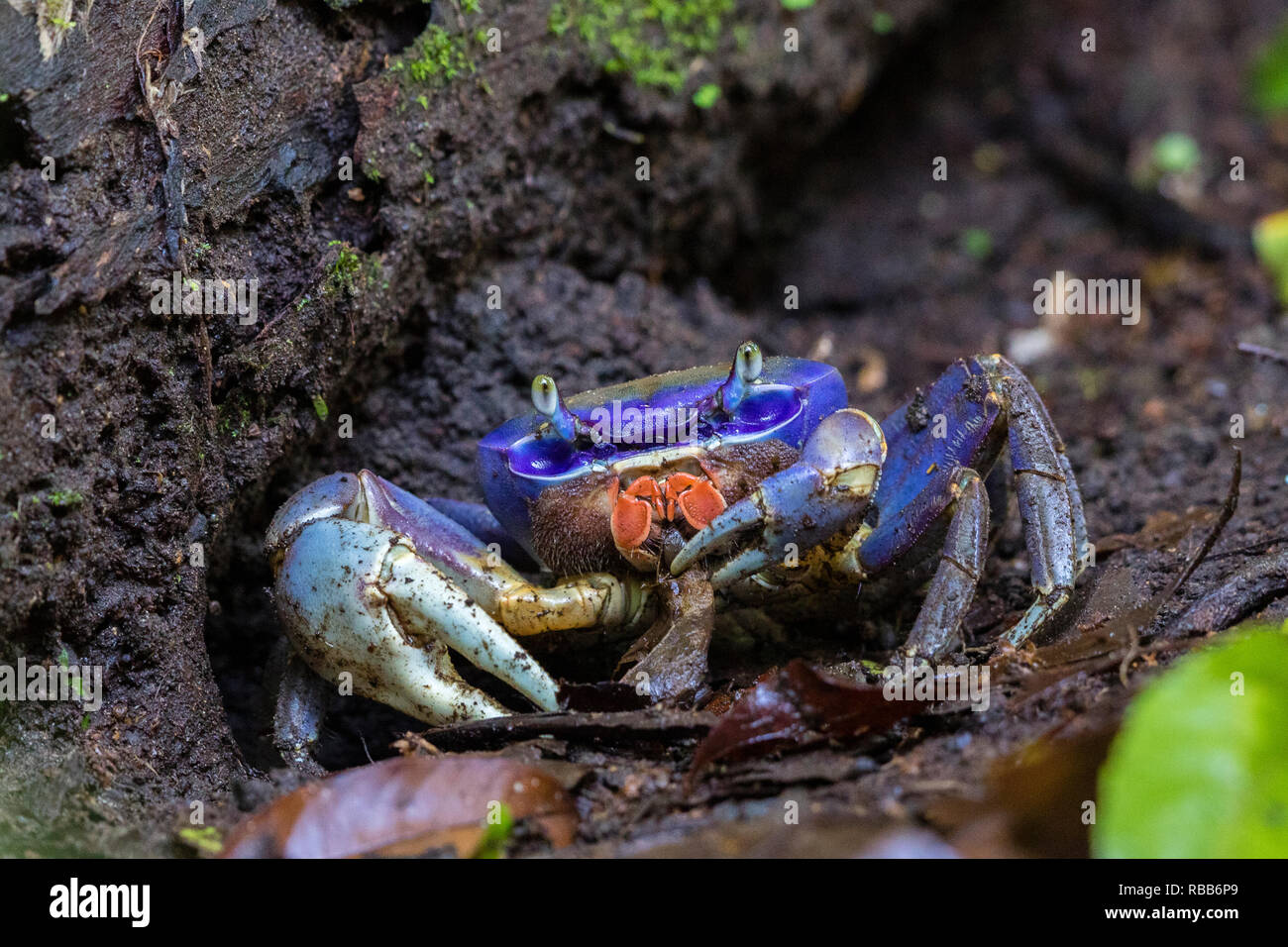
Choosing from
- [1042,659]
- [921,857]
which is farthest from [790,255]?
[921,857]

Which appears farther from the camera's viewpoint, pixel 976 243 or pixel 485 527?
pixel 976 243

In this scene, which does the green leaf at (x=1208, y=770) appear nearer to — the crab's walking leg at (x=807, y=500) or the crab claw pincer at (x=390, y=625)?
the crab's walking leg at (x=807, y=500)

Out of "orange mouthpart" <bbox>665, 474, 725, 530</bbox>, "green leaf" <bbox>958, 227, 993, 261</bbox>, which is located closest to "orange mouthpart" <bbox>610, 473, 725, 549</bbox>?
"orange mouthpart" <bbox>665, 474, 725, 530</bbox>

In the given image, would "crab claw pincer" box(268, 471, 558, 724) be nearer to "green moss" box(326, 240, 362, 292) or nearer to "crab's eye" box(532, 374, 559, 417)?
"crab's eye" box(532, 374, 559, 417)

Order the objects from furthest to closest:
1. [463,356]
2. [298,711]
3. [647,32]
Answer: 1. [647,32]
2. [463,356]
3. [298,711]

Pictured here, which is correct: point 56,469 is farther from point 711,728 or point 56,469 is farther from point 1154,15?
point 1154,15

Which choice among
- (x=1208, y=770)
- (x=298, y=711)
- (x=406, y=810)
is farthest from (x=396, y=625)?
(x=1208, y=770)

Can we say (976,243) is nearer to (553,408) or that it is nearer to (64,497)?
(553,408)
